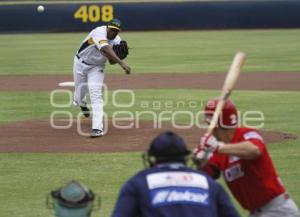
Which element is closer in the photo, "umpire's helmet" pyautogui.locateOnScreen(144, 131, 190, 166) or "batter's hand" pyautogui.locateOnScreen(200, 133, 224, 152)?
"umpire's helmet" pyautogui.locateOnScreen(144, 131, 190, 166)

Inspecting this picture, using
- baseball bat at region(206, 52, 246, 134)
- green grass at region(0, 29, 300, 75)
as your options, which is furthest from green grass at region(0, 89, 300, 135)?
baseball bat at region(206, 52, 246, 134)

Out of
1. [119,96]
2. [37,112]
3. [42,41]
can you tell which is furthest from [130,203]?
[42,41]

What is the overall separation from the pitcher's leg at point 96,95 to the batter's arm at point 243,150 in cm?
786

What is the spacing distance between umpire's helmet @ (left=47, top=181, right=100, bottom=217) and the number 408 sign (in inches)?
1341

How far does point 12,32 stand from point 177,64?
14.6 m

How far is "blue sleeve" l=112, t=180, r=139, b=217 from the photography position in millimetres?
4789

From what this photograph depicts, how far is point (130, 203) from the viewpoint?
189 inches

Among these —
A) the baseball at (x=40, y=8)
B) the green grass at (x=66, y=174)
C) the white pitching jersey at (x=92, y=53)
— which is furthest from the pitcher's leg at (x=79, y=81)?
the baseball at (x=40, y=8)

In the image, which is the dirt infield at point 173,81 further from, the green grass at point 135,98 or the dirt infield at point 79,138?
the dirt infield at point 79,138

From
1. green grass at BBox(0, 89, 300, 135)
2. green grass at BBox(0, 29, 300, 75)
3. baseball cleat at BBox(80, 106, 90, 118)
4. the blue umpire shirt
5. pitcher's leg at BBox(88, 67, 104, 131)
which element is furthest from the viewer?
green grass at BBox(0, 29, 300, 75)

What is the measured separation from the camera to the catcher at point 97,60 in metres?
13.4

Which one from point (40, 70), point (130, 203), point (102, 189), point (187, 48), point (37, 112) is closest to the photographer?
point (130, 203)

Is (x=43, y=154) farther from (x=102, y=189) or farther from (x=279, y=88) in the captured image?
(x=279, y=88)

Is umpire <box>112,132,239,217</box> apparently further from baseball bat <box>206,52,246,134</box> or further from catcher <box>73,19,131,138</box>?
catcher <box>73,19,131,138</box>
